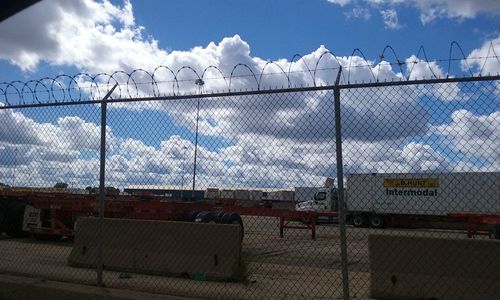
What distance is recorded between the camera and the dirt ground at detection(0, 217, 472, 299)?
26.3 feet

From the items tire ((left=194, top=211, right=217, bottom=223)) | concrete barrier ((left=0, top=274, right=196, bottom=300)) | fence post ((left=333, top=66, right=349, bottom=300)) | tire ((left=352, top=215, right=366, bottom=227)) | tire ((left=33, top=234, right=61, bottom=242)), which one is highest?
fence post ((left=333, top=66, right=349, bottom=300))

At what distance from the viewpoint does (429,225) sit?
1278 inches

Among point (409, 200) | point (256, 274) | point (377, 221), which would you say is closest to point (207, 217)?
point (256, 274)

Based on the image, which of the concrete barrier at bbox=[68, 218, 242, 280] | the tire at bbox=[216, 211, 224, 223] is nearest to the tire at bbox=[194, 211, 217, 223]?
the tire at bbox=[216, 211, 224, 223]

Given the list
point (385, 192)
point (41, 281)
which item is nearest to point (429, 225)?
point (385, 192)

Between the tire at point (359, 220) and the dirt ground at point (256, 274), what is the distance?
1796 cm

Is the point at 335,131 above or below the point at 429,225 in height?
above

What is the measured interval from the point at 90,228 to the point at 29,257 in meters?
3.23

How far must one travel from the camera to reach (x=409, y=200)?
33.2 meters

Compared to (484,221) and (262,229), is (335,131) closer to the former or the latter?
(484,221)

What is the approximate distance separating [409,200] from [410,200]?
0.21 feet

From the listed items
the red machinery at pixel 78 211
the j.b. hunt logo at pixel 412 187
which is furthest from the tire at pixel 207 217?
the j.b. hunt logo at pixel 412 187

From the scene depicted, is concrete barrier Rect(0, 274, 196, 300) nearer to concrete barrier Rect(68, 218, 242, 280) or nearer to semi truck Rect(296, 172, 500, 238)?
concrete barrier Rect(68, 218, 242, 280)

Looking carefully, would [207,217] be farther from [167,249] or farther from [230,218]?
[167,249]
